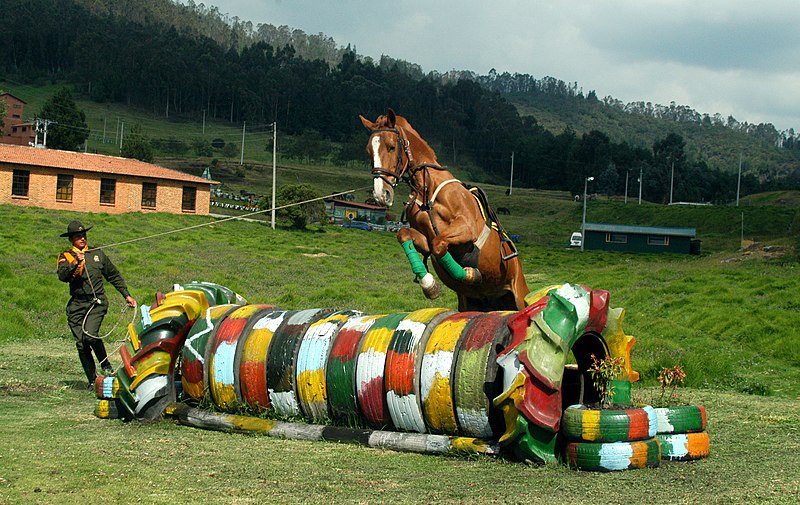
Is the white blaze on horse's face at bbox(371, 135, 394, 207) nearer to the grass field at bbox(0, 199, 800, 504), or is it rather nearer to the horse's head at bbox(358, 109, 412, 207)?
the horse's head at bbox(358, 109, 412, 207)

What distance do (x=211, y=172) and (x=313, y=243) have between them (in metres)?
61.6

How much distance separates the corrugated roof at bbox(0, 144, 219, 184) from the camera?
5119cm

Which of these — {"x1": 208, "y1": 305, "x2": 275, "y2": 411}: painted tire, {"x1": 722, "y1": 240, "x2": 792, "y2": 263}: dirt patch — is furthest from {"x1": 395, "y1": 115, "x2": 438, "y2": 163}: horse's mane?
{"x1": 722, "y1": 240, "x2": 792, "y2": 263}: dirt patch

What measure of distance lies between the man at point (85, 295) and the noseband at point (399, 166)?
400 centimetres

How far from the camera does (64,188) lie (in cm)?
5225

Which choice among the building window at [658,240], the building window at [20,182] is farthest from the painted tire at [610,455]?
the building window at [658,240]

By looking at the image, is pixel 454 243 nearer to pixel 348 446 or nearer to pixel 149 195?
pixel 348 446

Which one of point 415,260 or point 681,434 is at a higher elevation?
point 415,260

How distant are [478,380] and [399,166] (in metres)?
3.49

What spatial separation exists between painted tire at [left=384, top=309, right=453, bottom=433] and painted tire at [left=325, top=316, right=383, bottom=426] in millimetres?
443

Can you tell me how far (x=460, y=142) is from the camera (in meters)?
160

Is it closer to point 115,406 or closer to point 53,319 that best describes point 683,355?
point 115,406

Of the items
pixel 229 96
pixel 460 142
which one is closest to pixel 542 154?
pixel 460 142

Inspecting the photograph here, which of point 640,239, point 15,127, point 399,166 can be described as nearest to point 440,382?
point 399,166
